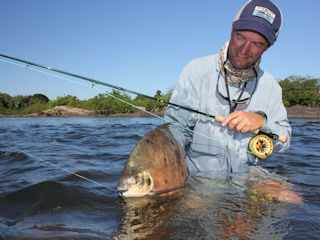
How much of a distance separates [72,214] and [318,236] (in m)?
1.81

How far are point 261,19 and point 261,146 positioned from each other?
1311 millimetres

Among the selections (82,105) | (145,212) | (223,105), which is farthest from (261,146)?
(82,105)

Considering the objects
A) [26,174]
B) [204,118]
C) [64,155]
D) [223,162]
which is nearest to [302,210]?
[223,162]

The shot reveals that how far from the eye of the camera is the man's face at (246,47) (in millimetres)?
2299

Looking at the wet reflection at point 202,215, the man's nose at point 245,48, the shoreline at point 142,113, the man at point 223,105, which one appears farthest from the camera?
the shoreline at point 142,113

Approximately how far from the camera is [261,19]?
2213mm

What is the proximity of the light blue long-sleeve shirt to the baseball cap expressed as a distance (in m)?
0.56

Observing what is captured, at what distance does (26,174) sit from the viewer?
3244 mm

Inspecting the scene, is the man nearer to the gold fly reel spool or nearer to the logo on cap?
the gold fly reel spool

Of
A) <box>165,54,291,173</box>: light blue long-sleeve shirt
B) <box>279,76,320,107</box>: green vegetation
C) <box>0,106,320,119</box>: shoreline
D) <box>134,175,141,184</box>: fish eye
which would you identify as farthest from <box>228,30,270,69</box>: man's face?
<box>279,76,320,107</box>: green vegetation

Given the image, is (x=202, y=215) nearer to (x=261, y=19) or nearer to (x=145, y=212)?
(x=145, y=212)

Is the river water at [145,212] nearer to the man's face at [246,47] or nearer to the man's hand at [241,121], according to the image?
the man's hand at [241,121]

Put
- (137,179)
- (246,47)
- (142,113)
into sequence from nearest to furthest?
1. (137,179)
2. (246,47)
3. (142,113)

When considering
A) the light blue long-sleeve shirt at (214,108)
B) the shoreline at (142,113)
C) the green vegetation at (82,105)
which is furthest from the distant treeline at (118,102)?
the light blue long-sleeve shirt at (214,108)
